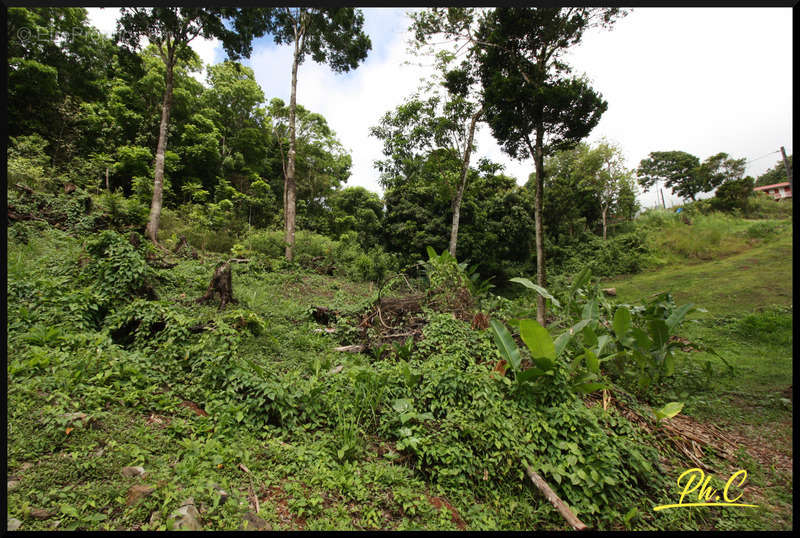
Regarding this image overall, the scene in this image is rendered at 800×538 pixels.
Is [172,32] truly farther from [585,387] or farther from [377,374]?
[585,387]

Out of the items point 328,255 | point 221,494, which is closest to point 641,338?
point 221,494

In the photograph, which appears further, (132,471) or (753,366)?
(753,366)

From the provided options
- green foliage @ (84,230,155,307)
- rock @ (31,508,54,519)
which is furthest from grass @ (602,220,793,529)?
green foliage @ (84,230,155,307)

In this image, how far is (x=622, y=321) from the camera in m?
3.07

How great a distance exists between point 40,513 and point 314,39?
12.5 meters

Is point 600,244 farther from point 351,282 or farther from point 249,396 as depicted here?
point 249,396

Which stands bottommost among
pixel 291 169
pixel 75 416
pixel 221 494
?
pixel 221 494

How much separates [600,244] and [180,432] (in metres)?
17.8

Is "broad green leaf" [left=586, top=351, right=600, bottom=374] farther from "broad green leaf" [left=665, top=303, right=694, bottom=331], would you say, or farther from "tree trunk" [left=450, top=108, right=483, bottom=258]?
"tree trunk" [left=450, top=108, right=483, bottom=258]

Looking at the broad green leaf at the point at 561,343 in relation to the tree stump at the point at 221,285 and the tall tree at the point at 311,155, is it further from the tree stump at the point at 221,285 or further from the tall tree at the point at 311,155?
the tall tree at the point at 311,155

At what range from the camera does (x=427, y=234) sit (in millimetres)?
12086

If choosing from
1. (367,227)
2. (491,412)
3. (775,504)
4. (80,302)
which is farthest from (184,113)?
(775,504)

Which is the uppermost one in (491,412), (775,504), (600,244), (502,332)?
(600,244)

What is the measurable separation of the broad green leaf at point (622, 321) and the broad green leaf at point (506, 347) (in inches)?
48.0
